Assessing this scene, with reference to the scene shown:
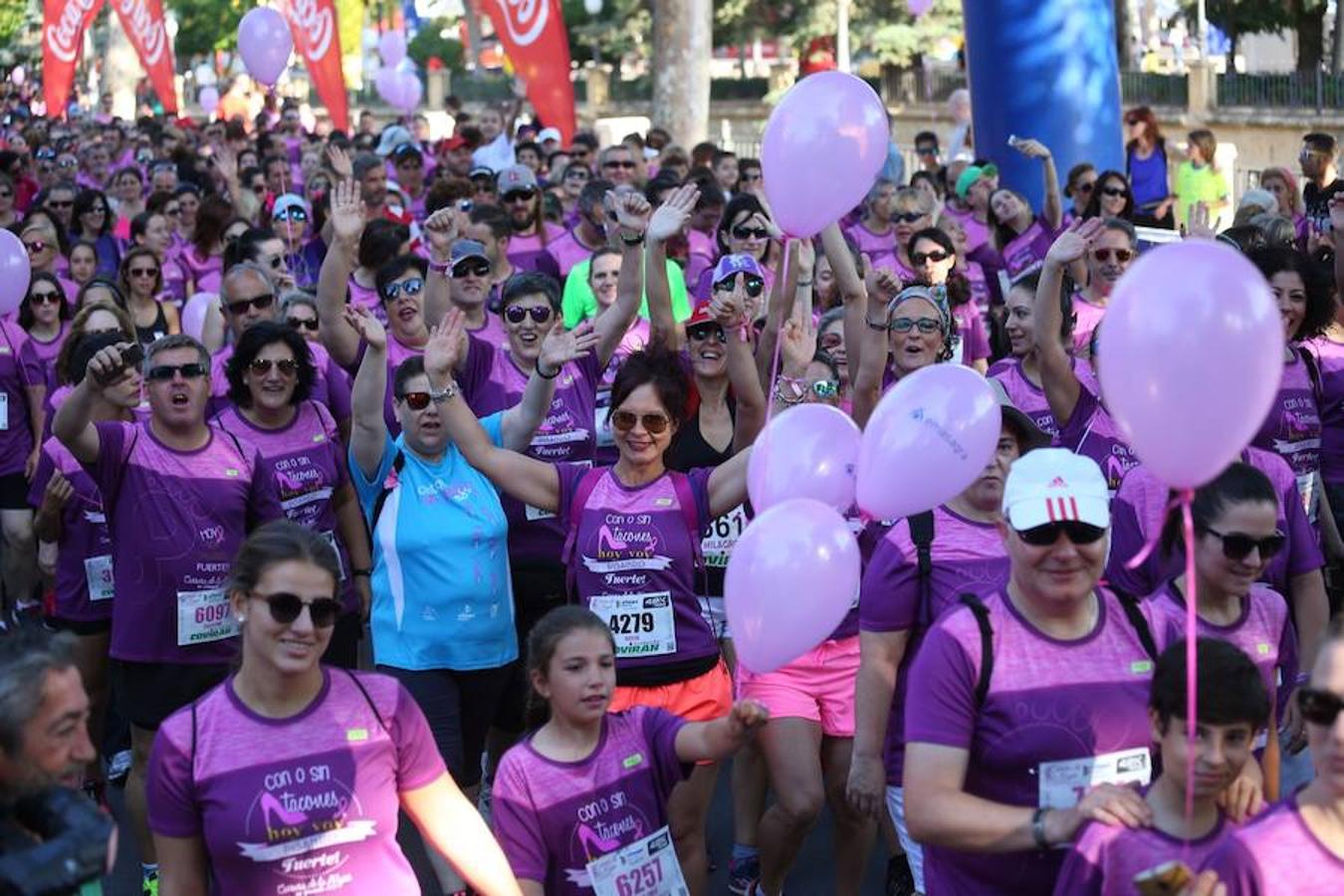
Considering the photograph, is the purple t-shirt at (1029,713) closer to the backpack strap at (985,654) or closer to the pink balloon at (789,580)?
the backpack strap at (985,654)

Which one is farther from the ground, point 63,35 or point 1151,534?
point 63,35

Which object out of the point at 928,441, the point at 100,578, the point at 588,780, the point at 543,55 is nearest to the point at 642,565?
the point at 588,780

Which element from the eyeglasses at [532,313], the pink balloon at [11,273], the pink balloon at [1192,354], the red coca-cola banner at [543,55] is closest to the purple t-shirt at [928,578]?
the pink balloon at [1192,354]

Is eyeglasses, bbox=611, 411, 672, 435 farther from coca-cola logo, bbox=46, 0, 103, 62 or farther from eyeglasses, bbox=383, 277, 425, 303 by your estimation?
coca-cola logo, bbox=46, 0, 103, 62

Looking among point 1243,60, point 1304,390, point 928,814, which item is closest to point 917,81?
point 1243,60

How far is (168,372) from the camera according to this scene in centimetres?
665

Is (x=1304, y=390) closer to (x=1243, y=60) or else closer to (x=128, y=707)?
(x=128, y=707)

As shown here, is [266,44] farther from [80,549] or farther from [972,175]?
[80,549]

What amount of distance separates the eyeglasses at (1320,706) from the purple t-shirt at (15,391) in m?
7.14

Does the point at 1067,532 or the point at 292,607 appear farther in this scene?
the point at 292,607

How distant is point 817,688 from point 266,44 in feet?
40.5

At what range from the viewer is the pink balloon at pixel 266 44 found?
1738 centimetres

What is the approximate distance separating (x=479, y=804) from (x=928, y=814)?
11.1 ft

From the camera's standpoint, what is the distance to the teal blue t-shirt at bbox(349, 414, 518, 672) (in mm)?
6660
